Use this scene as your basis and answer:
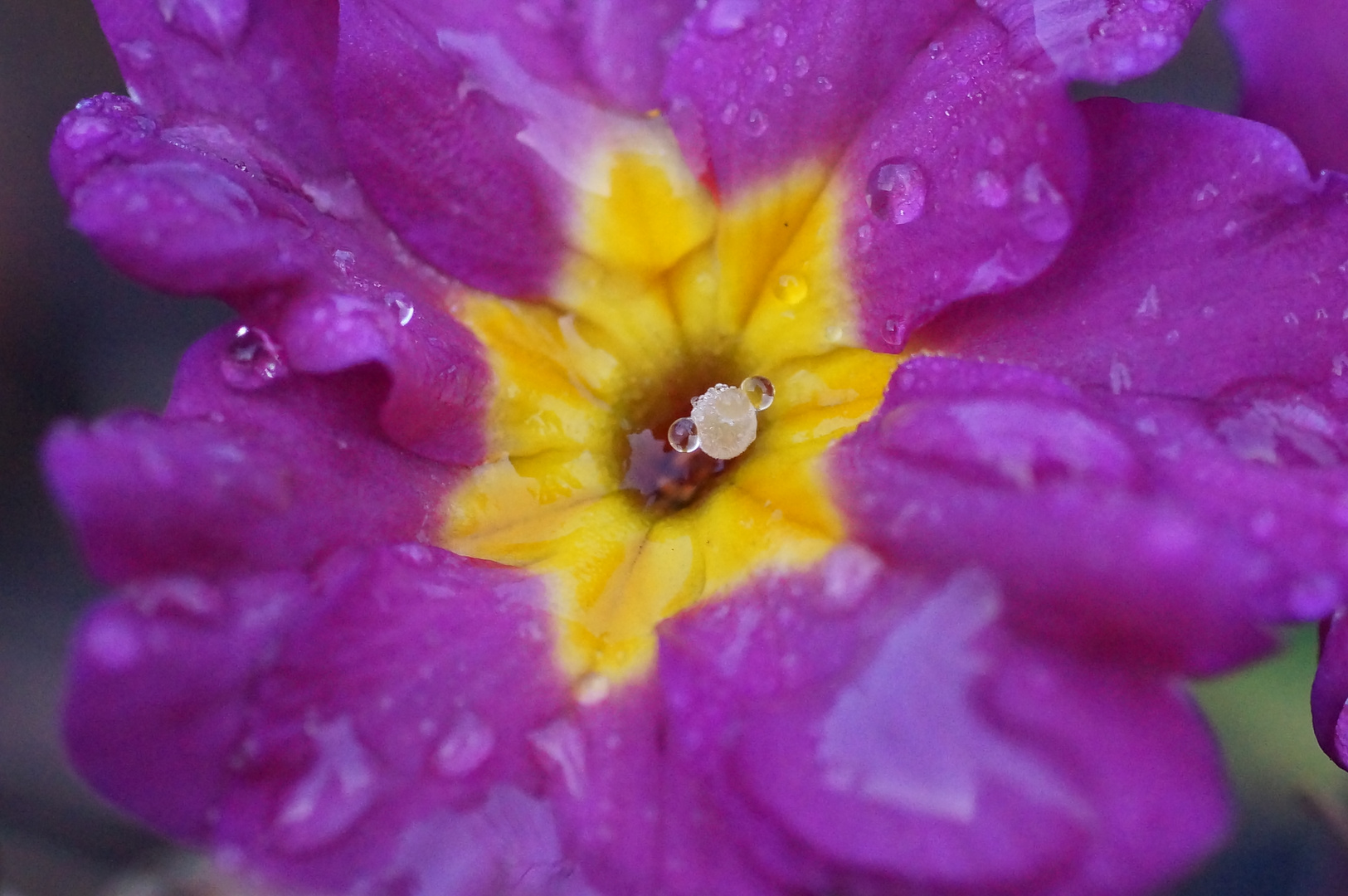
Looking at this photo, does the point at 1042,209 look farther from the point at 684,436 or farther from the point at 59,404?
the point at 59,404

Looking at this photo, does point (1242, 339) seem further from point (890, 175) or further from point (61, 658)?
point (61, 658)

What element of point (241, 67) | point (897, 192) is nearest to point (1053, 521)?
point (897, 192)

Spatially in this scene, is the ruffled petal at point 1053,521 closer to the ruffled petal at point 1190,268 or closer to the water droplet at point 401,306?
the ruffled petal at point 1190,268

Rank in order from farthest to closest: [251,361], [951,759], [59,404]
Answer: [59,404], [251,361], [951,759]

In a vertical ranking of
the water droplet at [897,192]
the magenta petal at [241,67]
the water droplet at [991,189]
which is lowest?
the water droplet at [897,192]

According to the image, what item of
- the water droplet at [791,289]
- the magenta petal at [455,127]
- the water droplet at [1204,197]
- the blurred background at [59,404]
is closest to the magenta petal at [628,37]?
the magenta petal at [455,127]

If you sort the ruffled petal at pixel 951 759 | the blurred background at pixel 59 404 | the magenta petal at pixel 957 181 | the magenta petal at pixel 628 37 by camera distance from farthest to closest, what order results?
the blurred background at pixel 59 404 < the magenta petal at pixel 628 37 < the magenta petal at pixel 957 181 < the ruffled petal at pixel 951 759

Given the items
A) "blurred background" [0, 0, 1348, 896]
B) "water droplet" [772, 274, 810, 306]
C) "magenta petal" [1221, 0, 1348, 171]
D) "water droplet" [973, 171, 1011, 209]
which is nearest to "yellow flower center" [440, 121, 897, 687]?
"water droplet" [772, 274, 810, 306]
